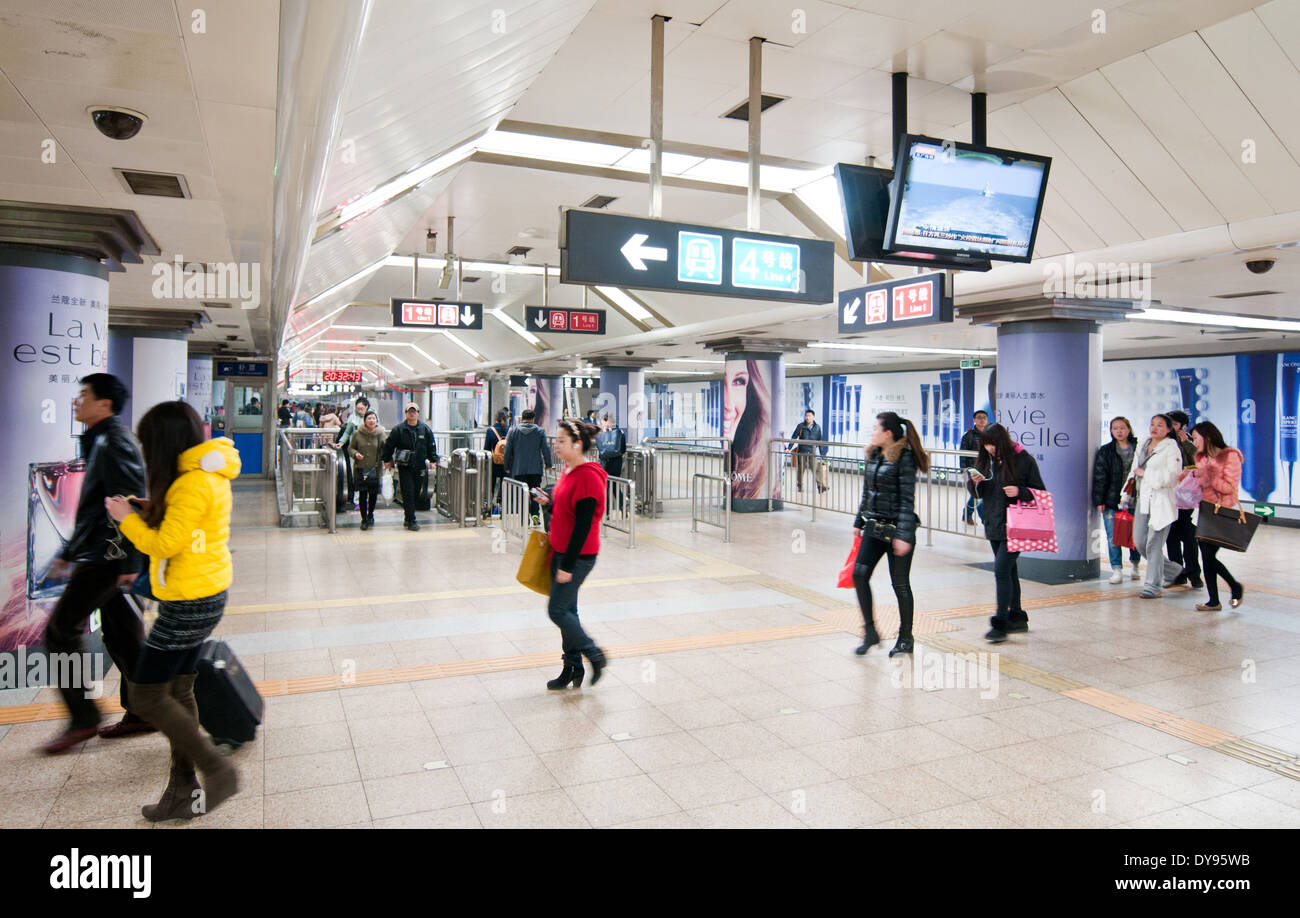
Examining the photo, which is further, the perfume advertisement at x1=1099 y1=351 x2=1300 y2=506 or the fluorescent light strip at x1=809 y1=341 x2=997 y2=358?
the fluorescent light strip at x1=809 y1=341 x2=997 y2=358

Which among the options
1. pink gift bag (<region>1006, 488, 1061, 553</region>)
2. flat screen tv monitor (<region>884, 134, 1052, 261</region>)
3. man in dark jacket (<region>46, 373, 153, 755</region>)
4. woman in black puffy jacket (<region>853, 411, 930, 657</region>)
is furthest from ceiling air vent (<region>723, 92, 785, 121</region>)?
man in dark jacket (<region>46, 373, 153, 755</region>)

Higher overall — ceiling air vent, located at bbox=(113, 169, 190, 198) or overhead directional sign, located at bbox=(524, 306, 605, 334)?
overhead directional sign, located at bbox=(524, 306, 605, 334)

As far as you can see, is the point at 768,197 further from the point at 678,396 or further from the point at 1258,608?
the point at 678,396

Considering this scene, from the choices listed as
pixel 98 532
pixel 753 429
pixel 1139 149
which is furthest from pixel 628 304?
pixel 98 532

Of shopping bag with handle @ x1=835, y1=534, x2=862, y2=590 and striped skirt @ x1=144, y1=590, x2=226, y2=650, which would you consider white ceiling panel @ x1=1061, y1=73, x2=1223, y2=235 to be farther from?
striped skirt @ x1=144, y1=590, x2=226, y2=650

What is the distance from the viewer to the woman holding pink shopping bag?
6.01 metres

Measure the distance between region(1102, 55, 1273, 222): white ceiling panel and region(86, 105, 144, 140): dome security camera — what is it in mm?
5989

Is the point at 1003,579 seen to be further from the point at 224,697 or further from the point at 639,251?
the point at 224,697

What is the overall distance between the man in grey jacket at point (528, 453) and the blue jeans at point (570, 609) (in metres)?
5.51

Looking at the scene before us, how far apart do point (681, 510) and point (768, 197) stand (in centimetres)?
685

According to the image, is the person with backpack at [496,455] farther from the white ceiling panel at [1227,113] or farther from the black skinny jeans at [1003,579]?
the white ceiling panel at [1227,113]

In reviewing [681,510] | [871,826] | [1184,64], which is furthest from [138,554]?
[681,510]

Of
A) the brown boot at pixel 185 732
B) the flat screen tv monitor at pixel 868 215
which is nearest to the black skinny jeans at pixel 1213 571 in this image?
the flat screen tv monitor at pixel 868 215

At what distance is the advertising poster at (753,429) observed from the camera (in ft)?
47.5
